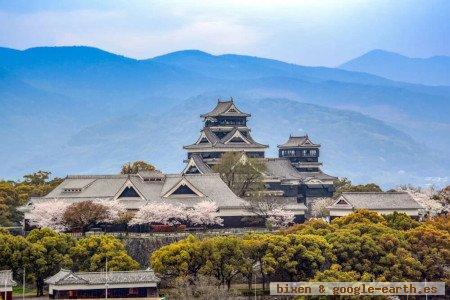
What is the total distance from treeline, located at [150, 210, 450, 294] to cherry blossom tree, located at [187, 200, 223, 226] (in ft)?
36.2

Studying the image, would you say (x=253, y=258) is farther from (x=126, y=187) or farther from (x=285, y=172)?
(x=285, y=172)

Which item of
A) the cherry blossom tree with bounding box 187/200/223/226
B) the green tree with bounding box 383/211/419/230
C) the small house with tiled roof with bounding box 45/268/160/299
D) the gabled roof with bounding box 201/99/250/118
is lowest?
the small house with tiled roof with bounding box 45/268/160/299

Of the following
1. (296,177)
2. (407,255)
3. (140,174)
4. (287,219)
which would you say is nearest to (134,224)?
(140,174)

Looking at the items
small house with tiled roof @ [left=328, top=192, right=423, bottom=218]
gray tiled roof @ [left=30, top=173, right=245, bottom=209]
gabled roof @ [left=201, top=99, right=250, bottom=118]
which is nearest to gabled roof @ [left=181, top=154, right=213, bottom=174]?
gray tiled roof @ [left=30, top=173, right=245, bottom=209]

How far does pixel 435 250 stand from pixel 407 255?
1.79m

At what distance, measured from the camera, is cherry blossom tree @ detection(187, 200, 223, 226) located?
70.3 m

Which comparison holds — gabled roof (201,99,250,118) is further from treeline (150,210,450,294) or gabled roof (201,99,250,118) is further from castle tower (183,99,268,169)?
treeline (150,210,450,294)

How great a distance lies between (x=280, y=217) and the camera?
75.9 meters

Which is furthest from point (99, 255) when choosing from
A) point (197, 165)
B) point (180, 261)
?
point (197, 165)

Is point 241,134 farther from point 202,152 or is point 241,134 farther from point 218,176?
point 218,176

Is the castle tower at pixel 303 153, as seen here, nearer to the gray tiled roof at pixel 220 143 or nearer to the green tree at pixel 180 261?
the gray tiled roof at pixel 220 143

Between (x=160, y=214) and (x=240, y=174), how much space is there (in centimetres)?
1473

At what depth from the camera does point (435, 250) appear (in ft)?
190

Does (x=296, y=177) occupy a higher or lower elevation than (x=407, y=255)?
higher
